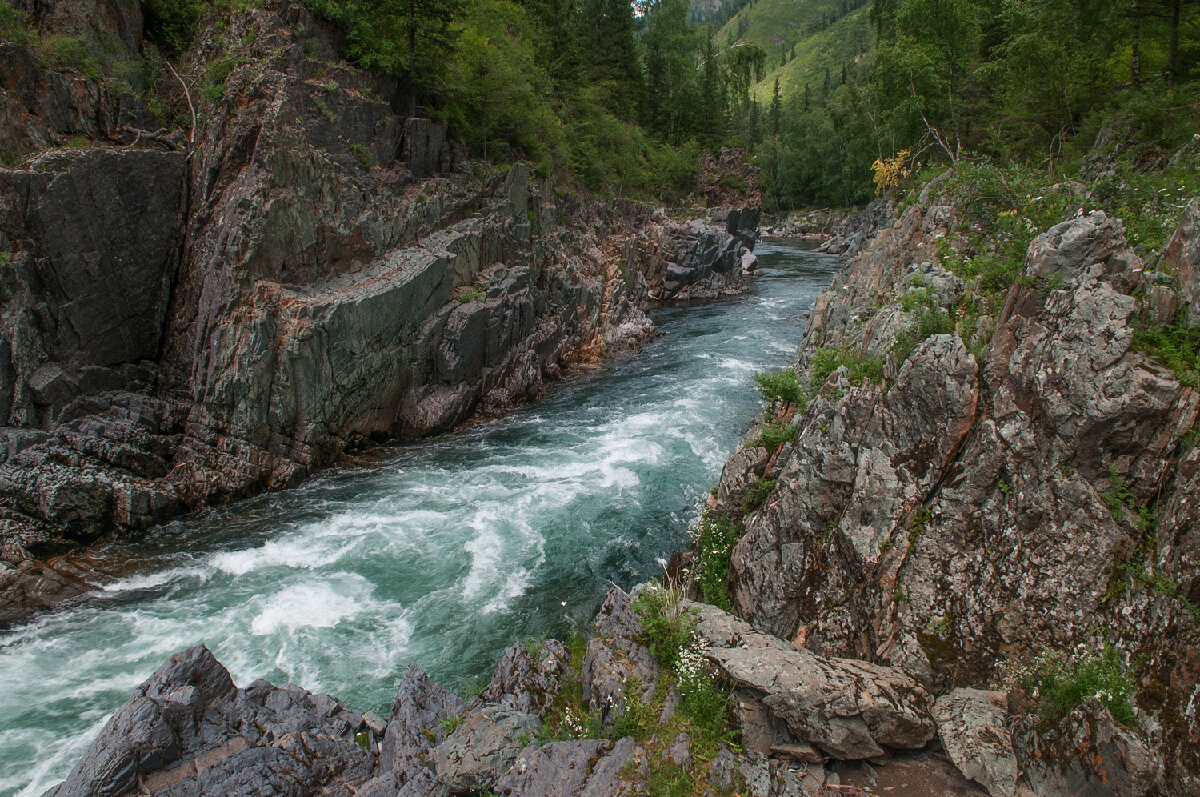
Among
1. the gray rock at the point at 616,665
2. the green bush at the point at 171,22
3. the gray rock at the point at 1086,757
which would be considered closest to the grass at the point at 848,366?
the gray rock at the point at 1086,757

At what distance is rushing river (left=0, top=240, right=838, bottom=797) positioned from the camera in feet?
39.2

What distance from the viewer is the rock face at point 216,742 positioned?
840 centimetres

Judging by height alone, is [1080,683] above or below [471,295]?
below

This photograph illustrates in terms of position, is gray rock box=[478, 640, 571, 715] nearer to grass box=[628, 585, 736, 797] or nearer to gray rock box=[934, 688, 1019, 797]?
grass box=[628, 585, 736, 797]

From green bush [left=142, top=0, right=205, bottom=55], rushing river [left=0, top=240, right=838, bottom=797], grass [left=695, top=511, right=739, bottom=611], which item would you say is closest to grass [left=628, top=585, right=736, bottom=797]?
grass [left=695, top=511, right=739, bottom=611]

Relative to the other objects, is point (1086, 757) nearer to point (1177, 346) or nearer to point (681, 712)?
point (681, 712)

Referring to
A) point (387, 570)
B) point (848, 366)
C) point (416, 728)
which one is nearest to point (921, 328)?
point (848, 366)

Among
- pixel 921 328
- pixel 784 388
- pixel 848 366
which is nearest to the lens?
pixel 921 328

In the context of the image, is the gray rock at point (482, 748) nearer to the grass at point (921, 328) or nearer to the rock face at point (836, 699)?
the rock face at point (836, 699)

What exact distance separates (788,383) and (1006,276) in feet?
14.8

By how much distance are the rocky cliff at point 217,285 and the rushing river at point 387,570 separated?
1756mm

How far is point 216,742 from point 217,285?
15025 mm

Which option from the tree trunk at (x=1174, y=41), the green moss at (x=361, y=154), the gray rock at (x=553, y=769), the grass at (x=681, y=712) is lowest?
the gray rock at (x=553, y=769)

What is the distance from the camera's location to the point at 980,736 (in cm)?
720
